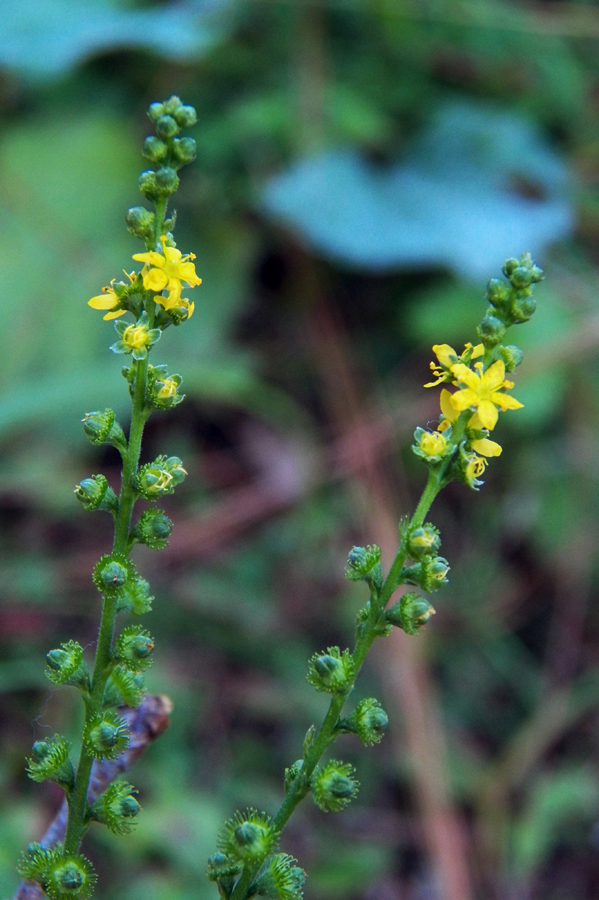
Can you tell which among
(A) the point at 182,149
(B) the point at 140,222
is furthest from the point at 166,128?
(B) the point at 140,222

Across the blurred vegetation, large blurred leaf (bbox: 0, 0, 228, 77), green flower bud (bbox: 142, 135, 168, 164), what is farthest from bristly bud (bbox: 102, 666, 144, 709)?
large blurred leaf (bbox: 0, 0, 228, 77)

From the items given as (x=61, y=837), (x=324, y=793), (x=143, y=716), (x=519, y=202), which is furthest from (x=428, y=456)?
(x=519, y=202)

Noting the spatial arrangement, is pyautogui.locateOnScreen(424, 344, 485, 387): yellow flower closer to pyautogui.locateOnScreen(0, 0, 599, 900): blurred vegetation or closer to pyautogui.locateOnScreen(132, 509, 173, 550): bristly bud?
pyautogui.locateOnScreen(132, 509, 173, 550): bristly bud

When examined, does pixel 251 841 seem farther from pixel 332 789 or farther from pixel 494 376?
pixel 494 376

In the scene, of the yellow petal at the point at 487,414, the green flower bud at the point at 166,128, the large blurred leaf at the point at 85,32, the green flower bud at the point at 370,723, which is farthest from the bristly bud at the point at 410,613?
the large blurred leaf at the point at 85,32

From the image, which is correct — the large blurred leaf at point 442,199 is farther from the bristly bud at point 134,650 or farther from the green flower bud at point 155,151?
the bristly bud at point 134,650

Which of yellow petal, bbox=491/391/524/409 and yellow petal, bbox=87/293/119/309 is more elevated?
yellow petal, bbox=491/391/524/409
